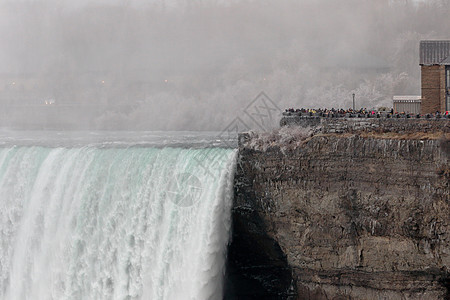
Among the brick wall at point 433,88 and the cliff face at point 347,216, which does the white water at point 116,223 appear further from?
the brick wall at point 433,88

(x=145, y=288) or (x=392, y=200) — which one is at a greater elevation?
(x=392, y=200)

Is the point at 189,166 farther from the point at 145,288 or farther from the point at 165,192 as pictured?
the point at 145,288

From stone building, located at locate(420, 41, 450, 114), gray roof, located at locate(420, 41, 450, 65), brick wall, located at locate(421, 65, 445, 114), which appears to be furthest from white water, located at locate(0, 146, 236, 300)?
gray roof, located at locate(420, 41, 450, 65)

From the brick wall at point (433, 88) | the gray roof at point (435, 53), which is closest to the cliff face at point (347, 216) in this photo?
the brick wall at point (433, 88)

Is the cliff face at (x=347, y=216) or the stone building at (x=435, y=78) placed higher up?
the stone building at (x=435, y=78)

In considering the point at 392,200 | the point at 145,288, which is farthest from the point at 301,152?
the point at 145,288

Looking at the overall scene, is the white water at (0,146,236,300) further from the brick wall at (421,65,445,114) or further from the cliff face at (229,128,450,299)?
the brick wall at (421,65,445,114)
